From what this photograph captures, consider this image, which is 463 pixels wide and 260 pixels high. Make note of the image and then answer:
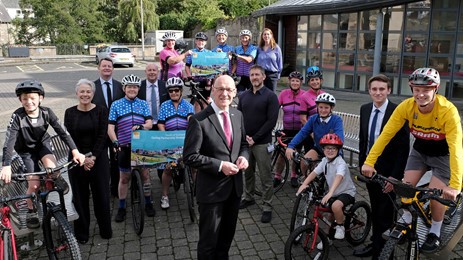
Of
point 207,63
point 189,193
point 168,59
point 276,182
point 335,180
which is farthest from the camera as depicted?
point 207,63

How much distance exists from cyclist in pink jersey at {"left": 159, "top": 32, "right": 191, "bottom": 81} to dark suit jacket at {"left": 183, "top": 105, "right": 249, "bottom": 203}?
3.83 meters

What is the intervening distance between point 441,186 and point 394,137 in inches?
26.3

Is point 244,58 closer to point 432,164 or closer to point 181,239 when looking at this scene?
point 181,239

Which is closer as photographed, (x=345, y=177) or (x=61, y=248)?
(x=61, y=248)

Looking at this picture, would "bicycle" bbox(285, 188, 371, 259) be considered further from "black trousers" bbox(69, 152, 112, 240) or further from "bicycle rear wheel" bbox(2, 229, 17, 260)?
"bicycle rear wheel" bbox(2, 229, 17, 260)

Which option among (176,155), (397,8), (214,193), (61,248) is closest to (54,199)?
(61,248)

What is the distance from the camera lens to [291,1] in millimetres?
18688

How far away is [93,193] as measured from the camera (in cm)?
523

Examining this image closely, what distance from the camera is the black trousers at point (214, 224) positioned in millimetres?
3990

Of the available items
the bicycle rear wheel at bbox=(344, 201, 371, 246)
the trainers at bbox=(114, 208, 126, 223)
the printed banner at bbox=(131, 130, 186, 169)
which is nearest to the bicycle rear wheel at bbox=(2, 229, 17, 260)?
the printed banner at bbox=(131, 130, 186, 169)

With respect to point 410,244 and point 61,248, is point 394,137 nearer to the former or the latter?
point 410,244

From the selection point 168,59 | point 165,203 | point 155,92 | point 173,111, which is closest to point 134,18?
point 168,59

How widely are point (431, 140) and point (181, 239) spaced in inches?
126

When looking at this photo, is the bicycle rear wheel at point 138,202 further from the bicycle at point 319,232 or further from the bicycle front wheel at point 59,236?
the bicycle at point 319,232
